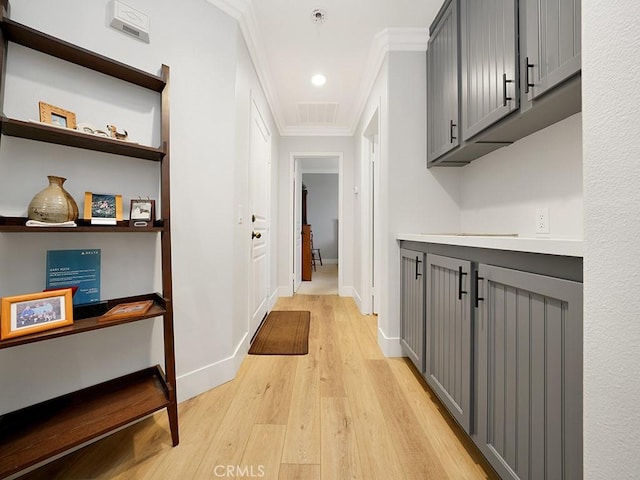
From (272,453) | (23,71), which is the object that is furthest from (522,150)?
(23,71)

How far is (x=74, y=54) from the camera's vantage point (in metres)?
1.13

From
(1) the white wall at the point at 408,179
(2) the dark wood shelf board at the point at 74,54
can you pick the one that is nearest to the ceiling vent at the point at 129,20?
(2) the dark wood shelf board at the point at 74,54

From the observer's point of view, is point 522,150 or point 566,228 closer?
point 566,228

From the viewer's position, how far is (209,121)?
166 centimetres

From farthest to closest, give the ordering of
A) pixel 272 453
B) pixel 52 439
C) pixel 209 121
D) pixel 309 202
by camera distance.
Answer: pixel 309 202 → pixel 209 121 → pixel 272 453 → pixel 52 439

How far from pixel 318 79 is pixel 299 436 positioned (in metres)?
2.94

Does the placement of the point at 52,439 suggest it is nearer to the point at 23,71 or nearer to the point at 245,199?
the point at 23,71

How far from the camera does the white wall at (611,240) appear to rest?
478mm

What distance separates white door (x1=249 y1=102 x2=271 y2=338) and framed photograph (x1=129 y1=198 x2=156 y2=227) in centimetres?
102

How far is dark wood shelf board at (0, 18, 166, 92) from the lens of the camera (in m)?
0.99

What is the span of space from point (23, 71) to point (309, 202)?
7.22 metres

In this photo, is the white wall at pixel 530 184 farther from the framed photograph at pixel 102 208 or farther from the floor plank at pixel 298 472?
the framed photograph at pixel 102 208

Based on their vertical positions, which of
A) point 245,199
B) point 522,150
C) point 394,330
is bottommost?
point 394,330

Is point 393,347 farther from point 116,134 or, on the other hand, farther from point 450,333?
point 116,134
